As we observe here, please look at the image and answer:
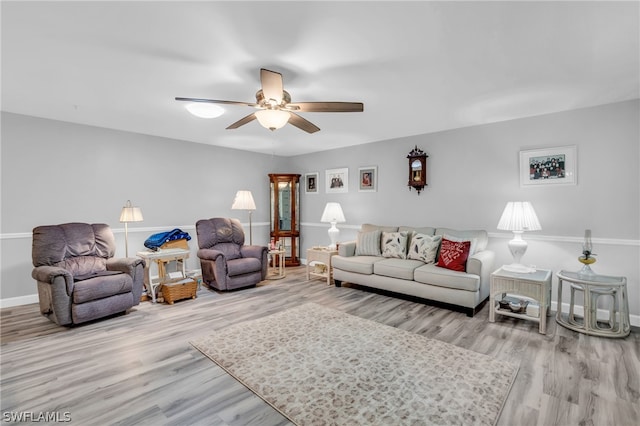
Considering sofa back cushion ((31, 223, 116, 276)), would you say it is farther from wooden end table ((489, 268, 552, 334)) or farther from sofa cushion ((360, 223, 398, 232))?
wooden end table ((489, 268, 552, 334))

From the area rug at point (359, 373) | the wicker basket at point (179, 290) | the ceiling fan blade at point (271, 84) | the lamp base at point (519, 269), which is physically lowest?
the area rug at point (359, 373)

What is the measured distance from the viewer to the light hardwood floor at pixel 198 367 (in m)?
1.86

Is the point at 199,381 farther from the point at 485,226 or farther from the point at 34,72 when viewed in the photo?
the point at 485,226

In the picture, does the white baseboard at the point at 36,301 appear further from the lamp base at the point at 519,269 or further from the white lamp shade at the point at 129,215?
the white lamp shade at the point at 129,215

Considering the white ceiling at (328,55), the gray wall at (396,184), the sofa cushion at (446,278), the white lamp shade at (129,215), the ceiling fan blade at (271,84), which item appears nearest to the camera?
the white ceiling at (328,55)

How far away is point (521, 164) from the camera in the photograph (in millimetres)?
3838

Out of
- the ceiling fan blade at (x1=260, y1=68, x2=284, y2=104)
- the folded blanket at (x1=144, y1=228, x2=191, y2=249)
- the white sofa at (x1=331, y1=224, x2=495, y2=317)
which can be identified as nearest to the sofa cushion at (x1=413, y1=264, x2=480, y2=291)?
the white sofa at (x1=331, y1=224, x2=495, y2=317)

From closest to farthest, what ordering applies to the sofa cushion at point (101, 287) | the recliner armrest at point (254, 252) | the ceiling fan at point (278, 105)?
the ceiling fan at point (278, 105)
the sofa cushion at point (101, 287)
the recliner armrest at point (254, 252)

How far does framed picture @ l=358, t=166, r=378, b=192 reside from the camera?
5.36 meters

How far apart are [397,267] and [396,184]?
1.65 m

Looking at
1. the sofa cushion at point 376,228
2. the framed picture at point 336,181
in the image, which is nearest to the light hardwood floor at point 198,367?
the sofa cushion at point 376,228

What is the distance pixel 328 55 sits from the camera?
2.28m

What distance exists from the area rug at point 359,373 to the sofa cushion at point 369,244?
1659 millimetres

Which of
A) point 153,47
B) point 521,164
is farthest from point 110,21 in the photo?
point 521,164
